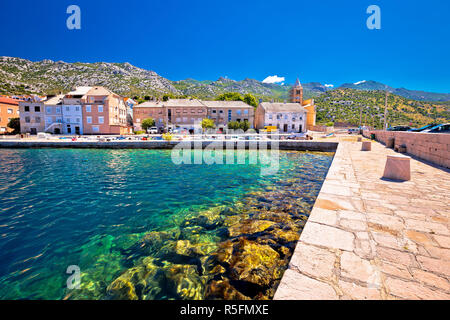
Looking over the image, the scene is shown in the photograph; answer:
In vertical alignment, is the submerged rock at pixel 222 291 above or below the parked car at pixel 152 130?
below

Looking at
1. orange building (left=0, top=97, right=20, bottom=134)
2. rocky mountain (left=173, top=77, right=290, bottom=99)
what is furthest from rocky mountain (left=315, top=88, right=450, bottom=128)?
orange building (left=0, top=97, right=20, bottom=134)

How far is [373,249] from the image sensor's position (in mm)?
2531

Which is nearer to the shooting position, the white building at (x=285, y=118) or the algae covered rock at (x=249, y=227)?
the algae covered rock at (x=249, y=227)

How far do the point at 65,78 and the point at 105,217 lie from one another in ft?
370

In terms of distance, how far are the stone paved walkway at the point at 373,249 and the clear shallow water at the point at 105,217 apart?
109 centimetres

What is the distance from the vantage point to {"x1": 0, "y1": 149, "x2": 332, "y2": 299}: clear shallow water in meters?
3.43

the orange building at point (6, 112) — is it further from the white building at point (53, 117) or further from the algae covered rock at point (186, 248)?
the algae covered rock at point (186, 248)

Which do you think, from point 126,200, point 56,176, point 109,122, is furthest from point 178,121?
point 126,200

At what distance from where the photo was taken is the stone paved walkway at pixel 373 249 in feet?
6.27

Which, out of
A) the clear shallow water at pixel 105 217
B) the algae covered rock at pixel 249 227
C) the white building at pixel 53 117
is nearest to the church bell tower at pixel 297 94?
the white building at pixel 53 117

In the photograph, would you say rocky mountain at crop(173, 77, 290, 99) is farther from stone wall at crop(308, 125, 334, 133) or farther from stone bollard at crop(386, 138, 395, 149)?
stone bollard at crop(386, 138, 395, 149)
